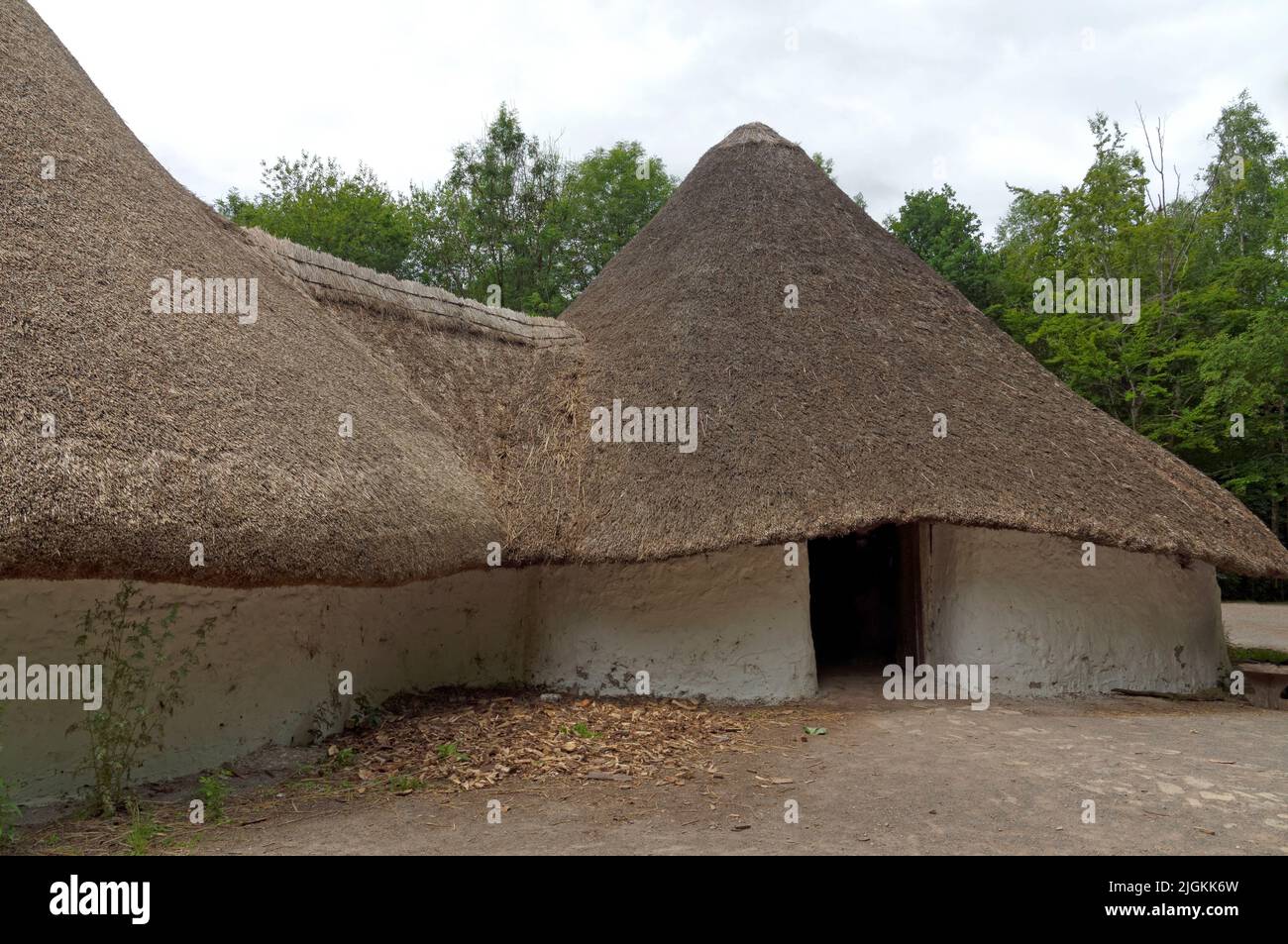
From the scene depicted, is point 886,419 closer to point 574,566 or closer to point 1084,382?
point 574,566

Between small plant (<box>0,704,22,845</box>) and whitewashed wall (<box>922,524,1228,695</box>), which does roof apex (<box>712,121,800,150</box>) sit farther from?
small plant (<box>0,704,22,845</box>)

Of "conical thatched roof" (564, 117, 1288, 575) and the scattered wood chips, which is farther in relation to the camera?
"conical thatched roof" (564, 117, 1288, 575)

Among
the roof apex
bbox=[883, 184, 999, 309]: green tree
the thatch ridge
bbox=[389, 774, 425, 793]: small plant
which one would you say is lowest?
bbox=[389, 774, 425, 793]: small plant

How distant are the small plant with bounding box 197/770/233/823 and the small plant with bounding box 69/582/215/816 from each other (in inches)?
15.6

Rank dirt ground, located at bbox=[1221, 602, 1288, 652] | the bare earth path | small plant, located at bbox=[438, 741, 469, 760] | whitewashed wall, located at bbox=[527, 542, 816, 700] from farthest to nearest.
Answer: dirt ground, located at bbox=[1221, 602, 1288, 652]
whitewashed wall, located at bbox=[527, 542, 816, 700]
small plant, located at bbox=[438, 741, 469, 760]
the bare earth path

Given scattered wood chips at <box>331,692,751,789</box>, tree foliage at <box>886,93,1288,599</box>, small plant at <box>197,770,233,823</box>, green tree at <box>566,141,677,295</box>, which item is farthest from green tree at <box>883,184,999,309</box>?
small plant at <box>197,770,233,823</box>

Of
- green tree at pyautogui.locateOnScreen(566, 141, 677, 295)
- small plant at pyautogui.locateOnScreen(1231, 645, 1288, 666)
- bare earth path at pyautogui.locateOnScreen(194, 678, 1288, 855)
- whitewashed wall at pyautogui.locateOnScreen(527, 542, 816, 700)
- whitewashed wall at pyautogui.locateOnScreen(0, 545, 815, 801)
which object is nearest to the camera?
bare earth path at pyautogui.locateOnScreen(194, 678, 1288, 855)

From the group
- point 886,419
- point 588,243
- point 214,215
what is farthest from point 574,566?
point 588,243

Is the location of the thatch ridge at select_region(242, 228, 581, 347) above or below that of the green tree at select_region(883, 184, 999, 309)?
below

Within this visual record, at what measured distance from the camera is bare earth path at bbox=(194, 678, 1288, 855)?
14.3 ft

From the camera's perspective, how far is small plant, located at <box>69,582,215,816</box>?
4.86 m

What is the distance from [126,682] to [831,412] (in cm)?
576

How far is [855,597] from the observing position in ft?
41.5

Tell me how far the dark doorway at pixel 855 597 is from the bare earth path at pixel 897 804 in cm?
428
